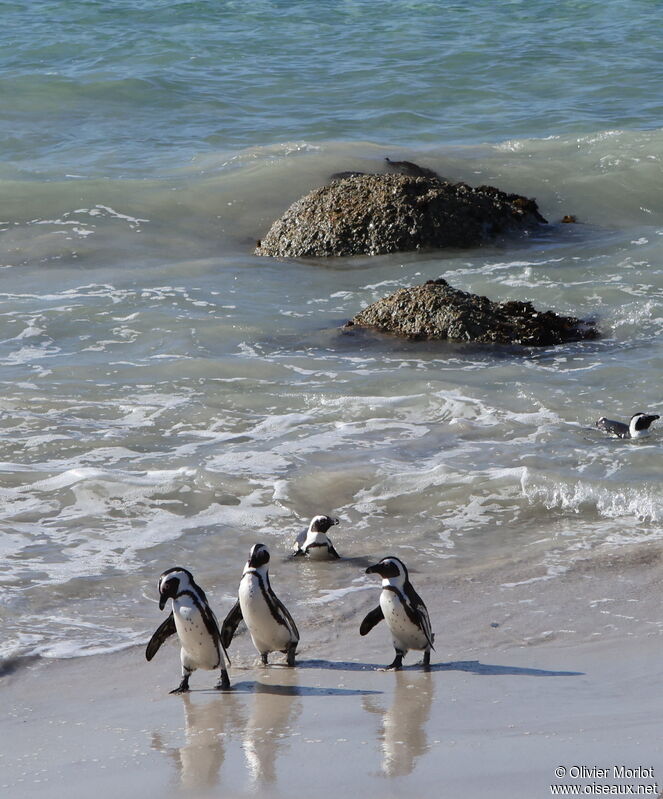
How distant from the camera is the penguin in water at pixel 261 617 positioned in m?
5.34

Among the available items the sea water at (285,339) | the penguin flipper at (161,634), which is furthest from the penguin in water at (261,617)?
the sea water at (285,339)

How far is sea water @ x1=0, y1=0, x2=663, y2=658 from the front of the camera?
6.91m

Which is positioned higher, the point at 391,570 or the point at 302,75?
the point at 302,75

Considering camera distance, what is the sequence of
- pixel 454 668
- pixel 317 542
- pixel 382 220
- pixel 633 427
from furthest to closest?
pixel 382 220 → pixel 633 427 → pixel 317 542 → pixel 454 668

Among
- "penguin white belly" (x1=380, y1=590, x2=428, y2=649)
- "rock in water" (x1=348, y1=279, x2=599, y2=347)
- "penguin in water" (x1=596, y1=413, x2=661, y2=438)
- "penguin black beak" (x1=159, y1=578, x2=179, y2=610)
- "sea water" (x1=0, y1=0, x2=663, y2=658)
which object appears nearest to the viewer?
"penguin white belly" (x1=380, y1=590, x2=428, y2=649)

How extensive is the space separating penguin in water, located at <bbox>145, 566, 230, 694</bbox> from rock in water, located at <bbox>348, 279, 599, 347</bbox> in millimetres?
5793

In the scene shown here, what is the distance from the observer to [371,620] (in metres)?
5.51

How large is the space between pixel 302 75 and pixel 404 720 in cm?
2110

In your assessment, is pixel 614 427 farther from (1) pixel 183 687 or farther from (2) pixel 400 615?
(1) pixel 183 687

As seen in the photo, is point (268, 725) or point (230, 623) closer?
point (268, 725)

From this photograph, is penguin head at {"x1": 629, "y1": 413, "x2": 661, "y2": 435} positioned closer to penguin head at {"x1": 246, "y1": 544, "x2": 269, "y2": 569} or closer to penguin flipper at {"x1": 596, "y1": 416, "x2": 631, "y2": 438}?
penguin flipper at {"x1": 596, "y1": 416, "x2": 631, "y2": 438}

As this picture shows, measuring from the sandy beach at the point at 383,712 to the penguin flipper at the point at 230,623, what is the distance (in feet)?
0.45

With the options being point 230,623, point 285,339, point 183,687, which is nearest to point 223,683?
point 183,687

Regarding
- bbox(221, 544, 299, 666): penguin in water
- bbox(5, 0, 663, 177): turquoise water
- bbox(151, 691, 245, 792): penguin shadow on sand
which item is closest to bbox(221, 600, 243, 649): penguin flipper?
bbox(221, 544, 299, 666): penguin in water
